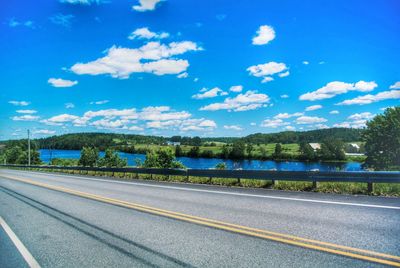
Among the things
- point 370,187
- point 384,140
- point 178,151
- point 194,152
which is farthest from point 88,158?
point 370,187

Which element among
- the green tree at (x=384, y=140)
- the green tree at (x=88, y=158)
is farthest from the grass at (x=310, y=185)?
the green tree at (x=88, y=158)

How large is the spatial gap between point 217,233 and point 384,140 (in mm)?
48124

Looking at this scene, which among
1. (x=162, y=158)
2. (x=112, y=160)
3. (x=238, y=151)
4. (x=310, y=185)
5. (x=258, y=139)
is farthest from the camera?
(x=258, y=139)

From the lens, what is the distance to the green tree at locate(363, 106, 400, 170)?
148 ft

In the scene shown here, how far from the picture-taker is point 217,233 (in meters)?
6.12

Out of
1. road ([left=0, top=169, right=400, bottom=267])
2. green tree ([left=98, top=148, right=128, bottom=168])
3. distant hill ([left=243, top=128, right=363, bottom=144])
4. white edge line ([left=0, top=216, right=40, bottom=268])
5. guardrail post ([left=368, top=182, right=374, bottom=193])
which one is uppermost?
distant hill ([left=243, top=128, right=363, bottom=144])

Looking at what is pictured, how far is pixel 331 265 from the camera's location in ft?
13.7

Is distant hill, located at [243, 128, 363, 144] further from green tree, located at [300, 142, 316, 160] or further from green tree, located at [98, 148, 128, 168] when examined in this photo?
green tree, located at [98, 148, 128, 168]

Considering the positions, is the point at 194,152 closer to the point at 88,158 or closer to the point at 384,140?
the point at 88,158

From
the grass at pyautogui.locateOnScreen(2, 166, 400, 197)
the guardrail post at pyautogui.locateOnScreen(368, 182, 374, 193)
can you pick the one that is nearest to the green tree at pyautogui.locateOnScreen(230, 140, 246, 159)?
the grass at pyautogui.locateOnScreen(2, 166, 400, 197)

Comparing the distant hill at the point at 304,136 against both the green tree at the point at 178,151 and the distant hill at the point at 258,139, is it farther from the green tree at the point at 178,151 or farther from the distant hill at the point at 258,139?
the green tree at the point at 178,151

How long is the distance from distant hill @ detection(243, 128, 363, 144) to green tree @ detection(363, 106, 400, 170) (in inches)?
3767

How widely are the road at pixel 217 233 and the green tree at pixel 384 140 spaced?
41.8 metres

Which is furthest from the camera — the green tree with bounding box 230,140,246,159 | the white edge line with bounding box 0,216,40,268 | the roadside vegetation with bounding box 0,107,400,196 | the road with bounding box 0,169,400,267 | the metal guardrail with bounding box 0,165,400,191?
the green tree with bounding box 230,140,246,159
